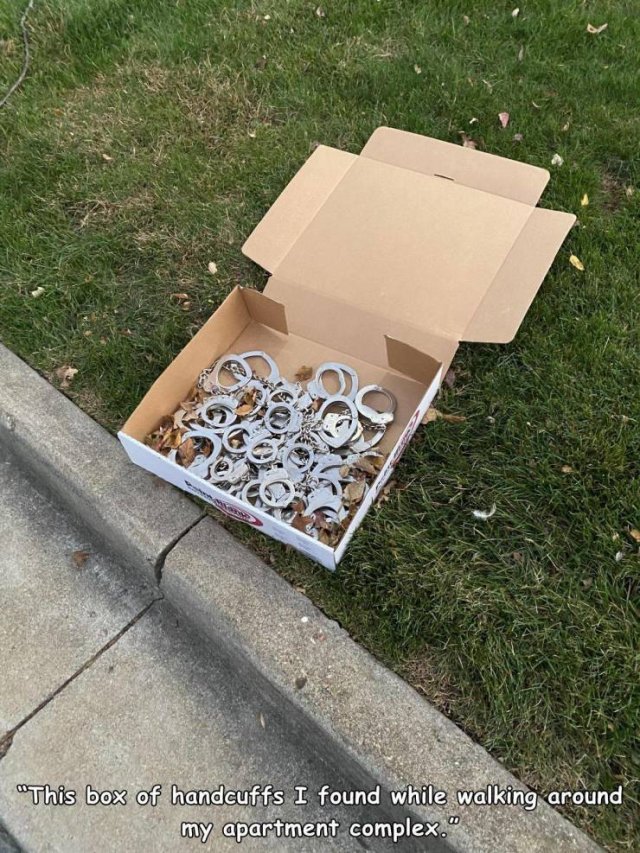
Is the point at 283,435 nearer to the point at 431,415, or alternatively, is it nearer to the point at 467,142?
the point at 431,415

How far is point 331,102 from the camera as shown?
9.52 ft

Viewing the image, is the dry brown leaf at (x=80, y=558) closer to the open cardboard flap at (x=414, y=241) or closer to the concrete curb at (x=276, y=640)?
the concrete curb at (x=276, y=640)

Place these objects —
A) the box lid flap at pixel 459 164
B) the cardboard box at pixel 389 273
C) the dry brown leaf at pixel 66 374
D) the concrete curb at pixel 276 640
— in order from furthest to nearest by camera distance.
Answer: the box lid flap at pixel 459 164 → the dry brown leaf at pixel 66 374 → the cardboard box at pixel 389 273 → the concrete curb at pixel 276 640

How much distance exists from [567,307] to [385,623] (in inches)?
47.9

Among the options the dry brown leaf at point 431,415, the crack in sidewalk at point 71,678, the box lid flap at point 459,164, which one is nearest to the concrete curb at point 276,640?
the crack in sidewalk at point 71,678

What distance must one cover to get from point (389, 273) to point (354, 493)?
806 millimetres

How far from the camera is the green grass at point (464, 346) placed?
170 cm

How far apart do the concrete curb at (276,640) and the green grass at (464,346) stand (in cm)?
7

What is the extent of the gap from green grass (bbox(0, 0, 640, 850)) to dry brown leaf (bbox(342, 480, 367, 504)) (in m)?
0.08

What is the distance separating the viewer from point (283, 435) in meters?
2.03

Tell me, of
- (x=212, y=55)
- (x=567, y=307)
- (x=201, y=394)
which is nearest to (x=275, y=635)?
(x=201, y=394)

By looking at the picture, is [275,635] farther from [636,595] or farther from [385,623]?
[636,595]

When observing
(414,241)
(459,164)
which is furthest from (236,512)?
(459,164)

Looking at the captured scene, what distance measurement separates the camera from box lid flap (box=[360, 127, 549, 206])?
241cm
